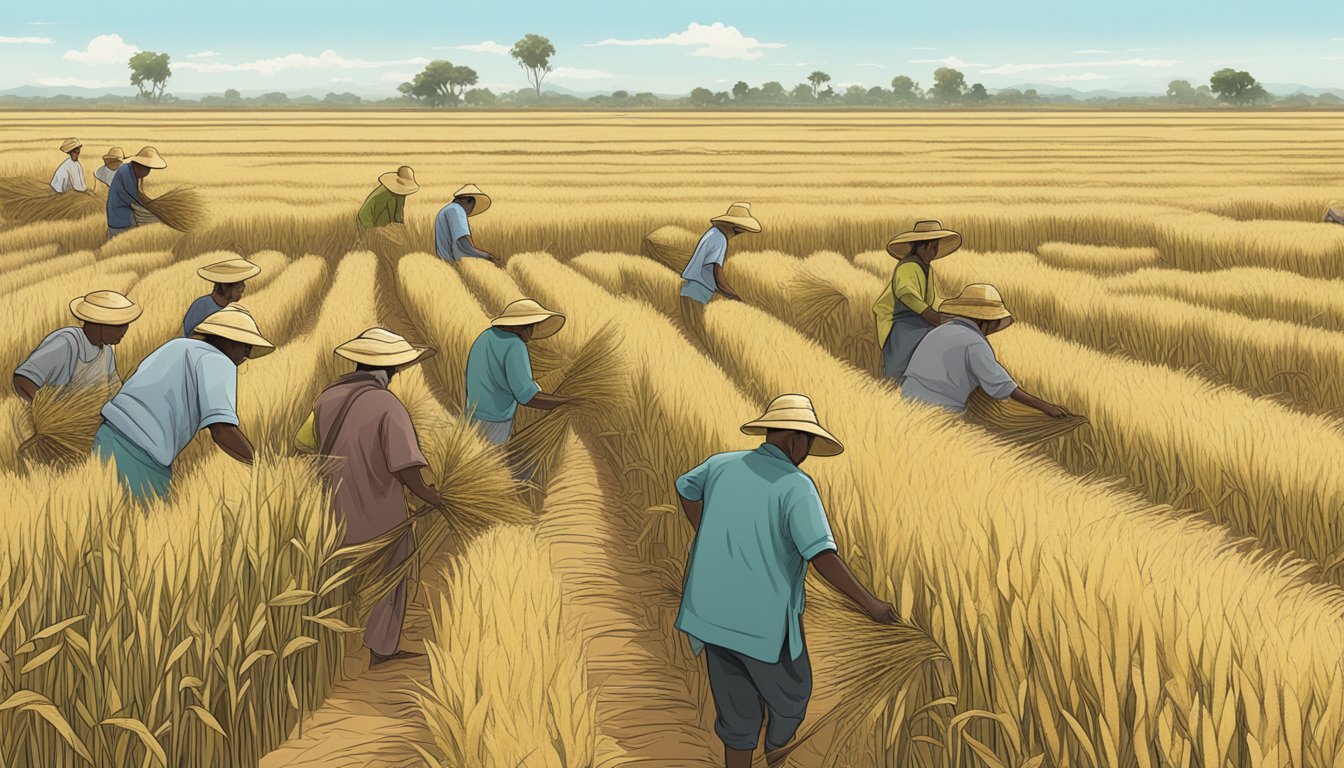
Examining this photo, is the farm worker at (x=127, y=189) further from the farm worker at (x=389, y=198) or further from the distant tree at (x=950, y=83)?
the distant tree at (x=950, y=83)

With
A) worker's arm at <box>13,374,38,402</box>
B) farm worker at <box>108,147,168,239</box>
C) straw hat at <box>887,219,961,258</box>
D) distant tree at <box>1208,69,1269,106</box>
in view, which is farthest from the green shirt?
distant tree at <box>1208,69,1269,106</box>

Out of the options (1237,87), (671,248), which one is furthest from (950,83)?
(671,248)

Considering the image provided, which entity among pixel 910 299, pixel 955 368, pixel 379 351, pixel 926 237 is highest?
pixel 926 237

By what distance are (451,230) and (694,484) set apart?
9.20 meters

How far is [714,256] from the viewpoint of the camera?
9.23m

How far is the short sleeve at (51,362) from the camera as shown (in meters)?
4.47

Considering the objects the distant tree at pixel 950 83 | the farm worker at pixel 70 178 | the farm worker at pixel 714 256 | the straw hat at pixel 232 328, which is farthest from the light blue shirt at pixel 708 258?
the distant tree at pixel 950 83

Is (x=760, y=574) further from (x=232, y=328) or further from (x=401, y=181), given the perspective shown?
(x=401, y=181)

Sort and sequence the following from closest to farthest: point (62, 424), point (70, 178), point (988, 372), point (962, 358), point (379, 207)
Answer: point (62, 424)
point (988, 372)
point (962, 358)
point (379, 207)
point (70, 178)

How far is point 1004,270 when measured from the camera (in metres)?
11.6

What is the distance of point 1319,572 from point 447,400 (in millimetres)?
5854

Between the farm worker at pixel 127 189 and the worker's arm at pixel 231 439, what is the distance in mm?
8982

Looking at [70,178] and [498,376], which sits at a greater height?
[70,178]

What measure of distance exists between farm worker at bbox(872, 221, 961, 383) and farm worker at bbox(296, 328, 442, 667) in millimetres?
3662
